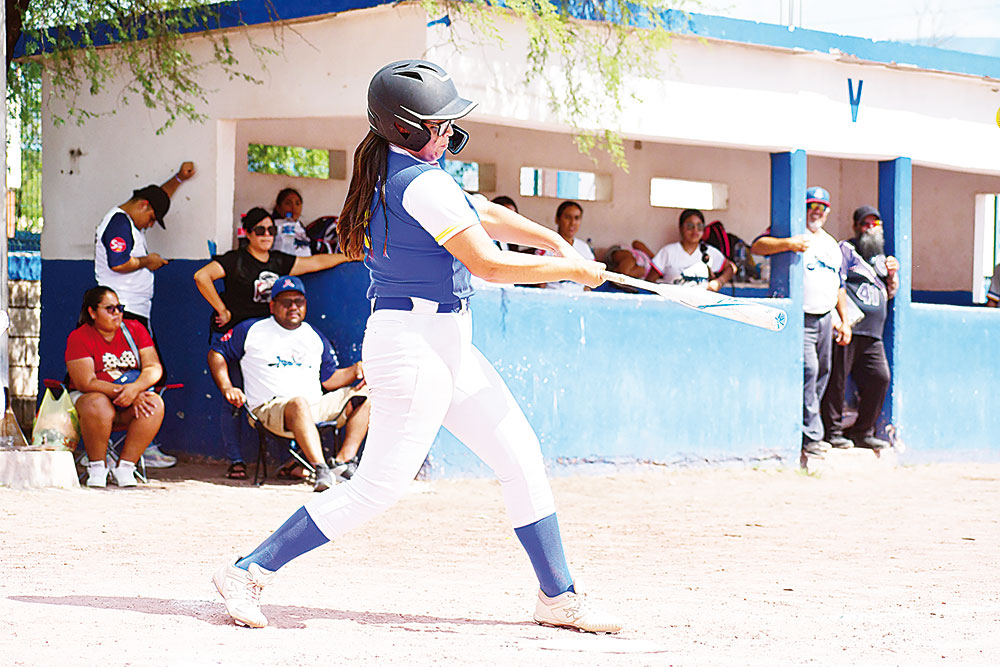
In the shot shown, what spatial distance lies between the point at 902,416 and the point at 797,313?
157 cm

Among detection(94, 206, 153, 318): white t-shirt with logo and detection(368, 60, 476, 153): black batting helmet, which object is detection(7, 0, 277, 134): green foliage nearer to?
detection(94, 206, 153, 318): white t-shirt with logo

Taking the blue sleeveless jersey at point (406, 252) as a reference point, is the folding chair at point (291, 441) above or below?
below

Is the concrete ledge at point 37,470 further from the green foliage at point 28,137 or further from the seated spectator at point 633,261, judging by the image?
the seated spectator at point 633,261

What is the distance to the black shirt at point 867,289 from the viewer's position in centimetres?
1131

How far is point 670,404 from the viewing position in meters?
10.4

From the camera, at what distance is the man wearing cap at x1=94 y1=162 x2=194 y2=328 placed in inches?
374

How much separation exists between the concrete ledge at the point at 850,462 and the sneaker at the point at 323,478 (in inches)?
162

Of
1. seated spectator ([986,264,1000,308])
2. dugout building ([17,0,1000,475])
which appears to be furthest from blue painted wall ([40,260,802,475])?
seated spectator ([986,264,1000,308])

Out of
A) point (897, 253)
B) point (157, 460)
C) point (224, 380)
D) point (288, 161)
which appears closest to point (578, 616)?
point (224, 380)

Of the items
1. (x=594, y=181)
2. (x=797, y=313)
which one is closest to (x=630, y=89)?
(x=797, y=313)

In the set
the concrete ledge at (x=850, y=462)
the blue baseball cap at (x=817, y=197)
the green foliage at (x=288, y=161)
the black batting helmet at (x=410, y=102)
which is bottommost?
the concrete ledge at (x=850, y=462)

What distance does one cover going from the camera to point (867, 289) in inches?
446

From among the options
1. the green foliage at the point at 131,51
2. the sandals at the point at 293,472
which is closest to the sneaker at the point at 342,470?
the sandals at the point at 293,472

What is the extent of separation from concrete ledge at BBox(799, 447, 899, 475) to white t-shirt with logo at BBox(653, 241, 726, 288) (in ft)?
5.50
